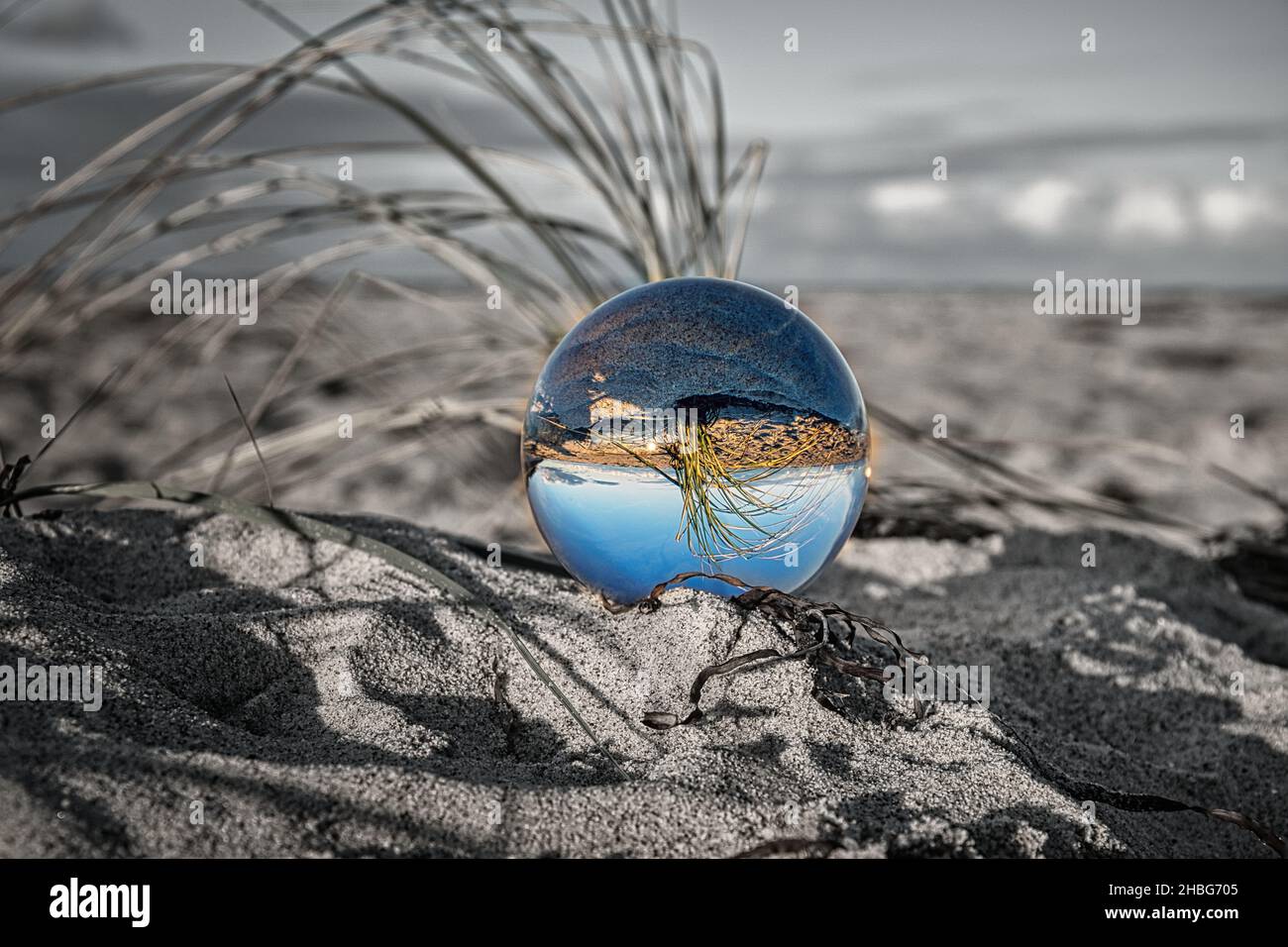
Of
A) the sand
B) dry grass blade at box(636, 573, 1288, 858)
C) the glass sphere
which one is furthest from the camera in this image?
the glass sphere

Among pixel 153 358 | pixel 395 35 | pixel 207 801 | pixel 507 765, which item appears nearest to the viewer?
pixel 207 801

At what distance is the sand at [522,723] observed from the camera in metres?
1.02

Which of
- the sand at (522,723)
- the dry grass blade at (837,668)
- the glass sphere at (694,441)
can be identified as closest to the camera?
the sand at (522,723)

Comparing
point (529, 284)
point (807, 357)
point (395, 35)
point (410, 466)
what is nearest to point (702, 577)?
point (807, 357)

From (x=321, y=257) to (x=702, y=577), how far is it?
167cm

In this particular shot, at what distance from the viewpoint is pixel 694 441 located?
1389mm

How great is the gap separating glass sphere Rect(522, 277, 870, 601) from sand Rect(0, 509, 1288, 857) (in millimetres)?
114

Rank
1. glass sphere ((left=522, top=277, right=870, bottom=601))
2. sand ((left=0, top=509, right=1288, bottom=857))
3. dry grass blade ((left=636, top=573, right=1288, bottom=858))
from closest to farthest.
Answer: sand ((left=0, top=509, right=1288, bottom=857)), dry grass blade ((left=636, top=573, right=1288, bottom=858)), glass sphere ((left=522, top=277, right=870, bottom=601))

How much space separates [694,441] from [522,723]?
452 mm

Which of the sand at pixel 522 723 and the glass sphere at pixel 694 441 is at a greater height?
the glass sphere at pixel 694 441

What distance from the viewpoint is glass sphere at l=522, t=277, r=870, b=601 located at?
1397mm

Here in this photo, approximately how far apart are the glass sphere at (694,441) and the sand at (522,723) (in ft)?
0.37

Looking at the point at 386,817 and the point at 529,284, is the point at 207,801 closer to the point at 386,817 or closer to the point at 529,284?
the point at 386,817
